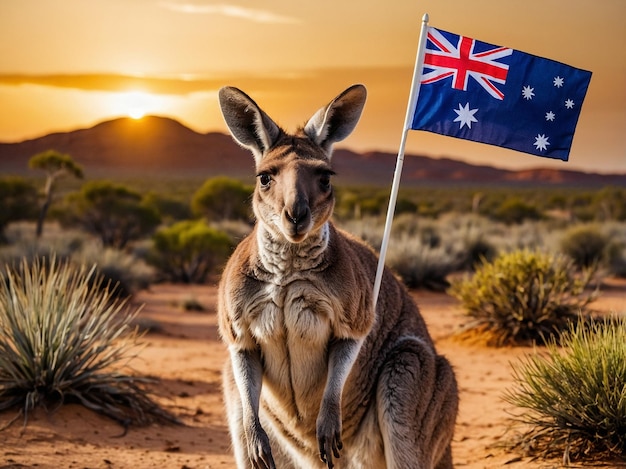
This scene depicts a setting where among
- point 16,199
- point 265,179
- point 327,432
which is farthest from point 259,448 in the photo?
point 16,199

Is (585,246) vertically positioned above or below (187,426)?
above

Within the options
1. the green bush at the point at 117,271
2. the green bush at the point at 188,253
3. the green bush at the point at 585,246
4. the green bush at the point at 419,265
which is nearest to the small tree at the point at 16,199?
the green bush at the point at 188,253

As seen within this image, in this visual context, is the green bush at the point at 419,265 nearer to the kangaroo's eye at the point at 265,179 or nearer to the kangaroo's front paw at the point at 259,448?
the kangaroo's front paw at the point at 259,448

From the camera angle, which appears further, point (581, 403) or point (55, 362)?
point (55, 362)

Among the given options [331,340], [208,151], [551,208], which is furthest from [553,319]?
[208,151]

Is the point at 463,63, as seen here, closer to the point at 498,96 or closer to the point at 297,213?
the point at 498,96

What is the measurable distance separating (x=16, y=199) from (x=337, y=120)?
30.5m

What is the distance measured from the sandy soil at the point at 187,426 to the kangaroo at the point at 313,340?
2.18m

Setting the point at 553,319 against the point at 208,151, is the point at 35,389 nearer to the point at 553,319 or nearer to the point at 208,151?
the point at 553,319

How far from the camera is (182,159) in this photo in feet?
369

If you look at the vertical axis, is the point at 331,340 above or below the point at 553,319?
above

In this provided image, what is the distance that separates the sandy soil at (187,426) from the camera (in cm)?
725

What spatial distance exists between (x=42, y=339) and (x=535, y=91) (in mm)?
5484

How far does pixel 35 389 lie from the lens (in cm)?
816
